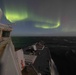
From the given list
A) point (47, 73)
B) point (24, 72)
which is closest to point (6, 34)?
point (24, 72)

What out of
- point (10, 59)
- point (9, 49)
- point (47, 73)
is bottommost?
point (47, 73)

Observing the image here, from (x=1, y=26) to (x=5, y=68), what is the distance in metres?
6.22

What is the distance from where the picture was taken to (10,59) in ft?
41.4

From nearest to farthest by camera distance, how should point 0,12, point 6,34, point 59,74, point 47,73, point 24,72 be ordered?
point 0,12, point 6,34, point 24,72, point 47,73, point 59,74

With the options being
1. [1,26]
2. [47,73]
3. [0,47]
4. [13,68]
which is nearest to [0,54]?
[0,47]

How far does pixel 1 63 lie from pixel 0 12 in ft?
21.0

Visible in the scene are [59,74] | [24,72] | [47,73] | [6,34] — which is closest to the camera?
[6,34]

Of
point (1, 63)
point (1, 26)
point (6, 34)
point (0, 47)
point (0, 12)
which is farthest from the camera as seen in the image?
point (6, 34)

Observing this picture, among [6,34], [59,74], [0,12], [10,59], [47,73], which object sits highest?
[0,12]

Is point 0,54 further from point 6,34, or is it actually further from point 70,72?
point 70,72

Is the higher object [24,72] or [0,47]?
[0,47]

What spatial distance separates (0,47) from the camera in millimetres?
12781

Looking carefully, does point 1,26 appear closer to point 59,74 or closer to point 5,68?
point 5,68

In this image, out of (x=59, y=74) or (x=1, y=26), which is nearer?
(x=1, y=26)
